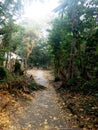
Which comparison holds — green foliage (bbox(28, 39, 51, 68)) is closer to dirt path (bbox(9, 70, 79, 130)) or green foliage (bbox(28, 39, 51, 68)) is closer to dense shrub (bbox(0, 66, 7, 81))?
dense shrub (bbox(0, 66, 7, 81))

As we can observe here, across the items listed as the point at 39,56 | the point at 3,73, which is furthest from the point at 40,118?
the point at 39,56

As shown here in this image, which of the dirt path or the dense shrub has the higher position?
the dense shrub

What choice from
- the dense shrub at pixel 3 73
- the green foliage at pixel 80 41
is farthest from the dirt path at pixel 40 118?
the green foliage at pixel 80 41

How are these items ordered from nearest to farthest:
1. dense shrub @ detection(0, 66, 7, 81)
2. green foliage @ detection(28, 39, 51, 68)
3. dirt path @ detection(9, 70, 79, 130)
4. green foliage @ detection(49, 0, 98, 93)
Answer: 1. dirt path @ detection(9, 70, 79, 130)
2. dense shrub @ detection(0, 66, 7, 81)
3. green foliage @ detection(49, 0, 98, 93)
4. green foliage @ detection(28, 39, 51, 68)

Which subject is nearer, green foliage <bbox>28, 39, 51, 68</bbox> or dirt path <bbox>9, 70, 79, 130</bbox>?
dirt path <bbox>9, 70, 79, 130</bbox>

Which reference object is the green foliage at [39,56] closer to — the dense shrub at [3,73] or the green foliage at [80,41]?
the green foliage at [80,41]

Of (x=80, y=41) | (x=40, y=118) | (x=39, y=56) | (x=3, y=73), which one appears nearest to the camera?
(x=40, y=118)

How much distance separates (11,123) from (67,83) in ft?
30.8

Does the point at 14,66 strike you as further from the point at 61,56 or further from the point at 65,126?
the point at 65,126

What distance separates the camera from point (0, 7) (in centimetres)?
922

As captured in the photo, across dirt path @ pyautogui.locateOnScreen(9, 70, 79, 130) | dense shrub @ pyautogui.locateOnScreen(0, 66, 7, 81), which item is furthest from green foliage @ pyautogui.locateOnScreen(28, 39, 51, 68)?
dirt path @ pyautogui.locateOnScreen(9, 70, 79, 130)

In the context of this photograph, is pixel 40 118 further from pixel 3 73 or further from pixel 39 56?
pixel 39 56

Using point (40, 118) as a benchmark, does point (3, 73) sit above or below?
above

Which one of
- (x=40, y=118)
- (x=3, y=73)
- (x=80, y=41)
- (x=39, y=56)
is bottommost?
(x=40, y=118)
